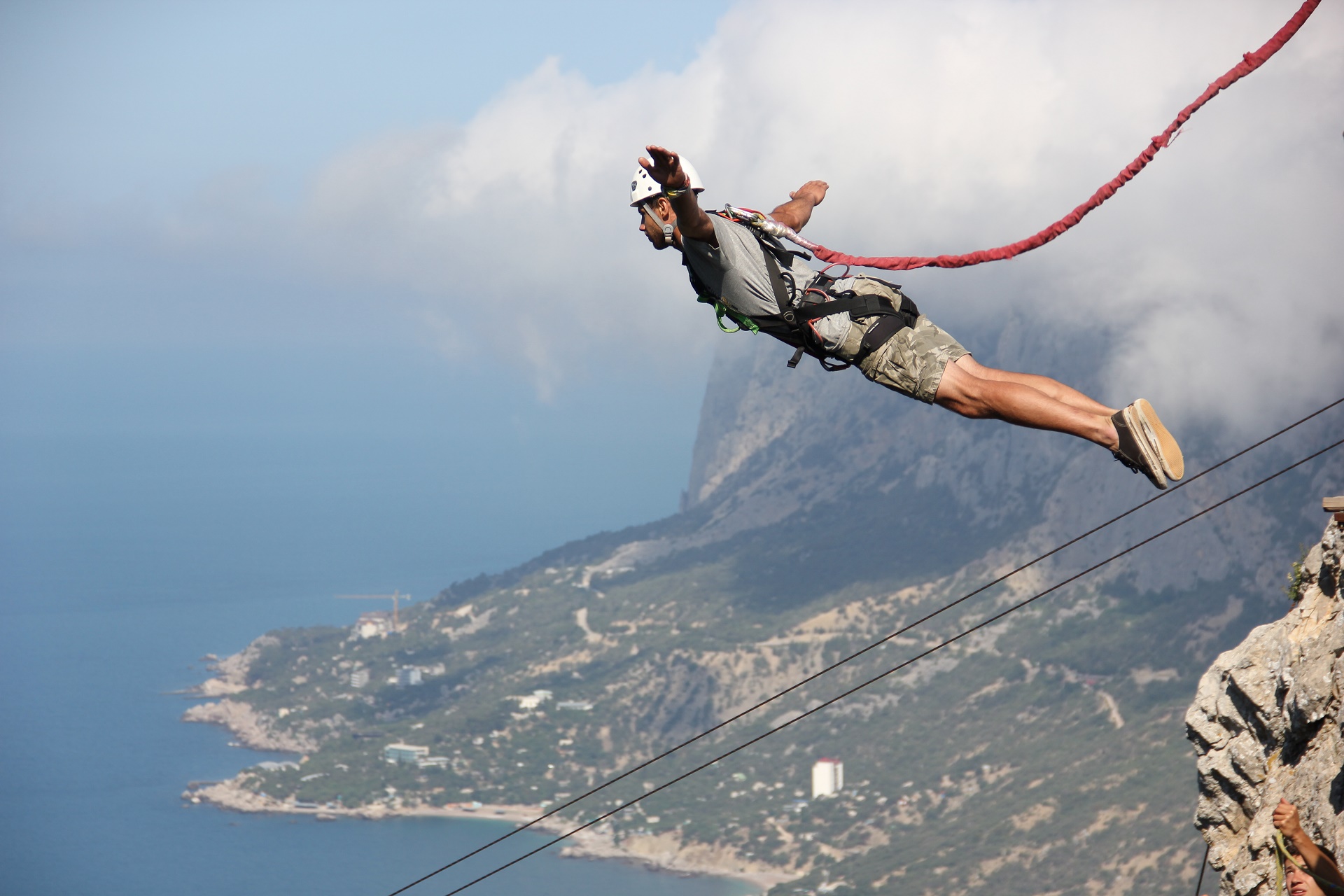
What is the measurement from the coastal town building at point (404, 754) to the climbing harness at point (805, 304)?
16968 cm

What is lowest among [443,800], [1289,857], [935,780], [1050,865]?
[1289,857]

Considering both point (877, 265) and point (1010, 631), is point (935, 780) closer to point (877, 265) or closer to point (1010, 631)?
point (1010, 631)

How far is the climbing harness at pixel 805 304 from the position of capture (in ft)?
32.4

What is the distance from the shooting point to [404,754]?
172500 millimetres

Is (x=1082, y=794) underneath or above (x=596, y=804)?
underneath

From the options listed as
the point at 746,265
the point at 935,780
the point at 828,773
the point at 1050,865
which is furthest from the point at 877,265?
the point at 828,773

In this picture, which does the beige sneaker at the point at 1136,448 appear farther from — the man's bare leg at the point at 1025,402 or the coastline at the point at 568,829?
the coastline at the point at 568,829

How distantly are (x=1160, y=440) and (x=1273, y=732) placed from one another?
848cm

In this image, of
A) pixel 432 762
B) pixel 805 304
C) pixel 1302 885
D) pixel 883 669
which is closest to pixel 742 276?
pixel 805 304

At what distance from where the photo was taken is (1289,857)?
11414 mm

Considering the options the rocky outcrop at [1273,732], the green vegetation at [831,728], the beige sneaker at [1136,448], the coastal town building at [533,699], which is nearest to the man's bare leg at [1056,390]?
the beige sneaker at [1136,448]

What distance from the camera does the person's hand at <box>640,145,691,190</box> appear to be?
8438mm

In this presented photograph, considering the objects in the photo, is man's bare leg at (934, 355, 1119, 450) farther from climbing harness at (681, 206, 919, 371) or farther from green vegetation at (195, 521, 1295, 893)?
green vegetation at (195, 521, 1295, 893)

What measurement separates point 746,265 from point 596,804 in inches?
5871
